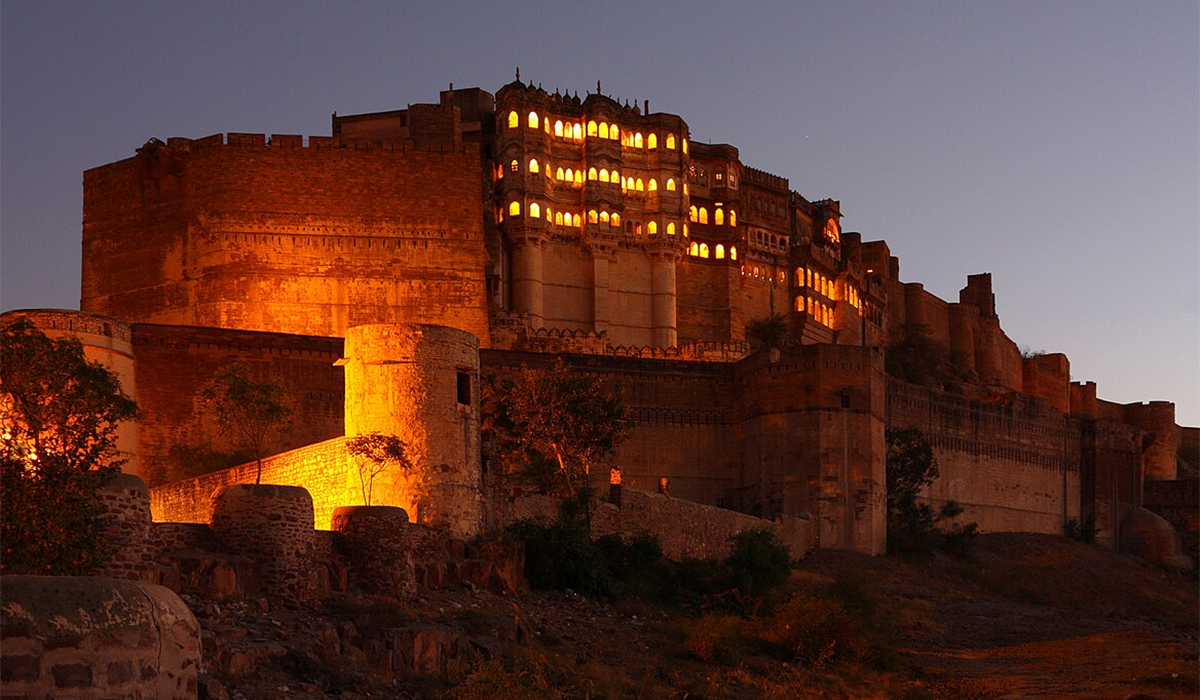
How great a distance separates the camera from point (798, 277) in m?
73.6

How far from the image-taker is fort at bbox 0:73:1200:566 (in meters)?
30.5

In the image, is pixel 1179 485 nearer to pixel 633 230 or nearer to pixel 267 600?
pixel 633 230

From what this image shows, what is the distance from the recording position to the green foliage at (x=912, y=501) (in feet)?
160

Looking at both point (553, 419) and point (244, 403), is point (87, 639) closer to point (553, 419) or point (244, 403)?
point (244, 403)

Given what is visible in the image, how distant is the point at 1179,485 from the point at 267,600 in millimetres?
55470

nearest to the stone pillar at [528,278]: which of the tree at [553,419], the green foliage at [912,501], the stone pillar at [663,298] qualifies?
the stone pillar at [663,298]

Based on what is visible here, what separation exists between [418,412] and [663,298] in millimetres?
38360

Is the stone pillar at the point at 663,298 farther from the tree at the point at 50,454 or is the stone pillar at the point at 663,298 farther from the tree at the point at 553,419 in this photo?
the tree at the point at 50,454

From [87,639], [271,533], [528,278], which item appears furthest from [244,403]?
[87,639]

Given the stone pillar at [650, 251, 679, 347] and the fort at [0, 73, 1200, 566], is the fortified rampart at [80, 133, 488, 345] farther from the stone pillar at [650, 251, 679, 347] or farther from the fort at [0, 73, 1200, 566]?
the stone pillar at [650, 251, 679, 347]

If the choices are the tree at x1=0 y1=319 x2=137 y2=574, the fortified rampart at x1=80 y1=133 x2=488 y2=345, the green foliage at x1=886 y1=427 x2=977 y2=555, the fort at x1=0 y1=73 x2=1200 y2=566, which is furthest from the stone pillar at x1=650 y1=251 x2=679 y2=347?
the tree at x1=0 y1=319 x2=137 y2=574

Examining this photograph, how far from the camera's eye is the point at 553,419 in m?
38.3

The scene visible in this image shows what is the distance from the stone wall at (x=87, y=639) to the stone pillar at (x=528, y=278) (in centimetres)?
5308

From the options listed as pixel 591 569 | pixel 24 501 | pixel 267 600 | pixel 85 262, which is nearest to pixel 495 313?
pixel 85 262
